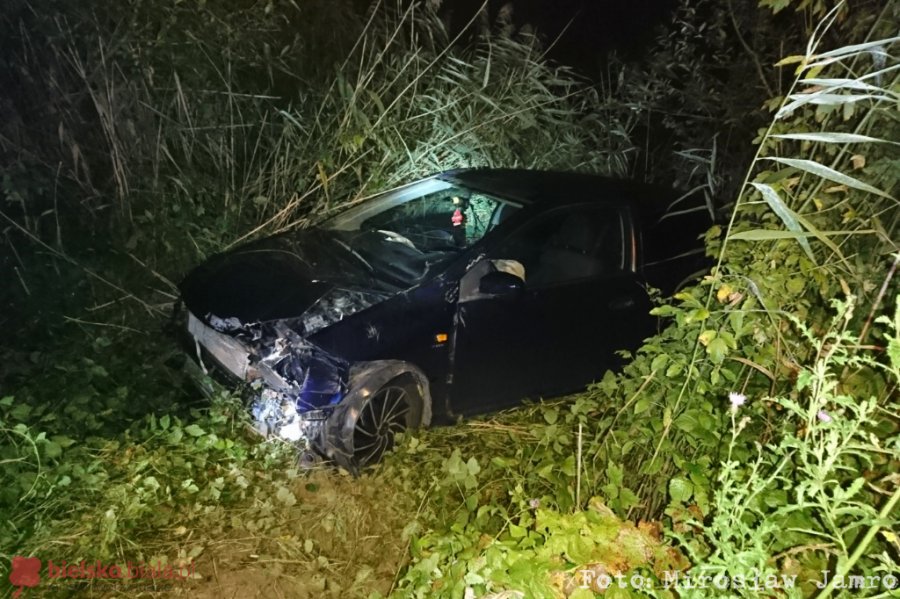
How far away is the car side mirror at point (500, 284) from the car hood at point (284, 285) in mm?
500

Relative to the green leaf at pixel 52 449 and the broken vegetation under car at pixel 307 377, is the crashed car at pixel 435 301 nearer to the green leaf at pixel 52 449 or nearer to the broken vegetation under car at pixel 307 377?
the broken vegetation under car at pixel 307 377

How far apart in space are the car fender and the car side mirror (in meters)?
0.60

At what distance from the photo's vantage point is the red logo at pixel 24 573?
1.98m

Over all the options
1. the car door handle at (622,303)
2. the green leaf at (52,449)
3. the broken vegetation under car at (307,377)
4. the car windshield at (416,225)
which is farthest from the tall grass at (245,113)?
the car door handle at (622,303)

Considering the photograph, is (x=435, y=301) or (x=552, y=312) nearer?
(x=435, y=301)

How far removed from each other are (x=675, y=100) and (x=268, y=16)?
465cm

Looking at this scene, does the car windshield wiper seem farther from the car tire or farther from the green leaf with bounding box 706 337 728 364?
the green leaf with bounding box 706 337 728 364

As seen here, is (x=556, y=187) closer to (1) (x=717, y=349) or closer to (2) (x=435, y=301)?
(2) (x=435, y=301)

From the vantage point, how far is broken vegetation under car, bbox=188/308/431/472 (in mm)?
2547

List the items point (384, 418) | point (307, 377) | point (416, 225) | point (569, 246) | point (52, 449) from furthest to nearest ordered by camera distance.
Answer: point (416, 225), point (569, 246), point (384, 418), point (307, 377), point (52, 449)

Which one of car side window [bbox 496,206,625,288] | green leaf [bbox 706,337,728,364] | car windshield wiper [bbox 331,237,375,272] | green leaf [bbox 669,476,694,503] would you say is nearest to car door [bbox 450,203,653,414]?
car side window [bbox 496,206,625,288]

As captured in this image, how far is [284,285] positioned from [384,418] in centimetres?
85

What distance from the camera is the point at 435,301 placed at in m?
2.80

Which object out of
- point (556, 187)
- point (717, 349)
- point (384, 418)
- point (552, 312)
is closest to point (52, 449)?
point (384, 418)
